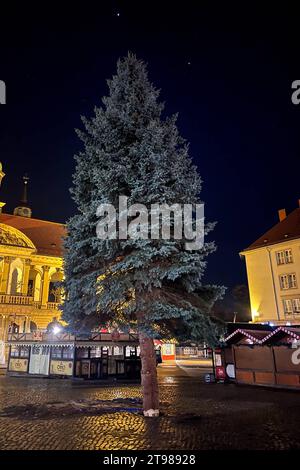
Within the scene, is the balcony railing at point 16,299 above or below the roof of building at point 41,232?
below

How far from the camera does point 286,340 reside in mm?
18438

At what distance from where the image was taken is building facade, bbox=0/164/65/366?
124ft

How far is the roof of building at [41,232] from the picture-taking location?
145 ft

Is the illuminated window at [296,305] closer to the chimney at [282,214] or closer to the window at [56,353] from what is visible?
the chimney at [282,214]

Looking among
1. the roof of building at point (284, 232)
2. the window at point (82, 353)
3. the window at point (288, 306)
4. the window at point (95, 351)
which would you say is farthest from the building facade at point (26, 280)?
the window at point (288, 306)

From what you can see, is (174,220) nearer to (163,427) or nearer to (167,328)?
(167,328)

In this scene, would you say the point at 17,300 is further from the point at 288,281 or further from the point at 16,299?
the point at 288,281

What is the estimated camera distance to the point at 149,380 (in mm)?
11875

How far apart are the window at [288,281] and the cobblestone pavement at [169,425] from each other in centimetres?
2014

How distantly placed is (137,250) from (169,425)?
5.55 metres

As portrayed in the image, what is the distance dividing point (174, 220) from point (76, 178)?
449 cm

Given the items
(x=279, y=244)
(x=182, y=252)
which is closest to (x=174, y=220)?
(x=182, y=252)

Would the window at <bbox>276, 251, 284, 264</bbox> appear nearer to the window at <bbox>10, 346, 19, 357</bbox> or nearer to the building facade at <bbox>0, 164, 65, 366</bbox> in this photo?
the building facade at <bbox>0, 164, 65, 366</bbox>

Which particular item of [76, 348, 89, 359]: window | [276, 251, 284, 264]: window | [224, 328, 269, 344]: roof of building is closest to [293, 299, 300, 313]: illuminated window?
[276, 251, 284, 264]: window
